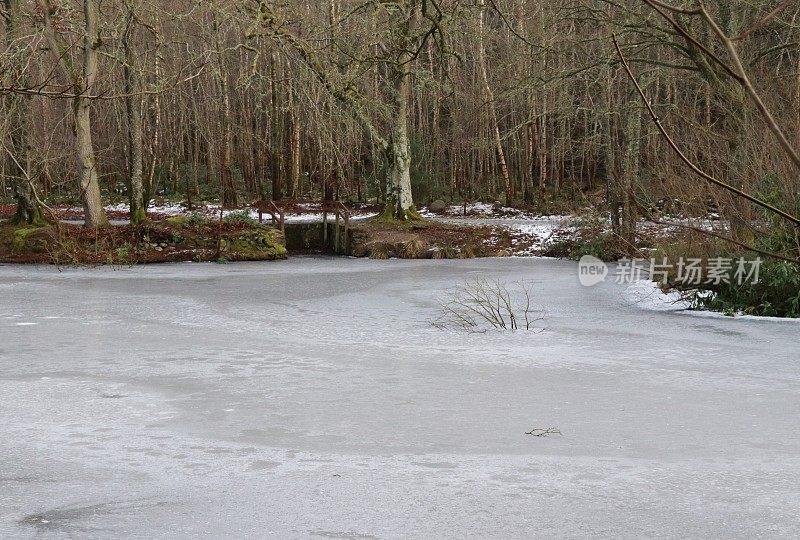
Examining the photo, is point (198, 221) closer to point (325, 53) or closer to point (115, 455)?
point (325, 53)

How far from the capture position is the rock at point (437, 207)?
31.1 meters

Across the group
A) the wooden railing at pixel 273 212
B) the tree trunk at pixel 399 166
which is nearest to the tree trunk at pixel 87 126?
the wooden railing at pixel 273 212

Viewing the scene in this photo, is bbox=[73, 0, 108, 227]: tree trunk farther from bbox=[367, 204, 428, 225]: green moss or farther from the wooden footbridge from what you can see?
bbox=[367, 204, 428, 225]: green moss

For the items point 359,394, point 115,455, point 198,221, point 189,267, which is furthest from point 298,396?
point 198,221

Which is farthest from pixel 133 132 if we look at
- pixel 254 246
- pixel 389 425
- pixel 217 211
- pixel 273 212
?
pixel 389 425

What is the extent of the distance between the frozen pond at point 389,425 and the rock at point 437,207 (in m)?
19.1

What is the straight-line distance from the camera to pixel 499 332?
34.8 ft

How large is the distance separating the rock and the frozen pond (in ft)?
62.7

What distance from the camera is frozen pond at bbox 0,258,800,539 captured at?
15.7 ft

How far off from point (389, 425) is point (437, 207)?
25.0 meters

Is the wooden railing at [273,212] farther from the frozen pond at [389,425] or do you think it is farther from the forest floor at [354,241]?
the frozen pond at [389,425]

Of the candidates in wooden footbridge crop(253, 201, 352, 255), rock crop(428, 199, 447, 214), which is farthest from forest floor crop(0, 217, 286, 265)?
rock crop(428, 199, 447, 214)

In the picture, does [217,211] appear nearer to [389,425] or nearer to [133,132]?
[133,132]

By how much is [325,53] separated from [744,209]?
12.6 metres
